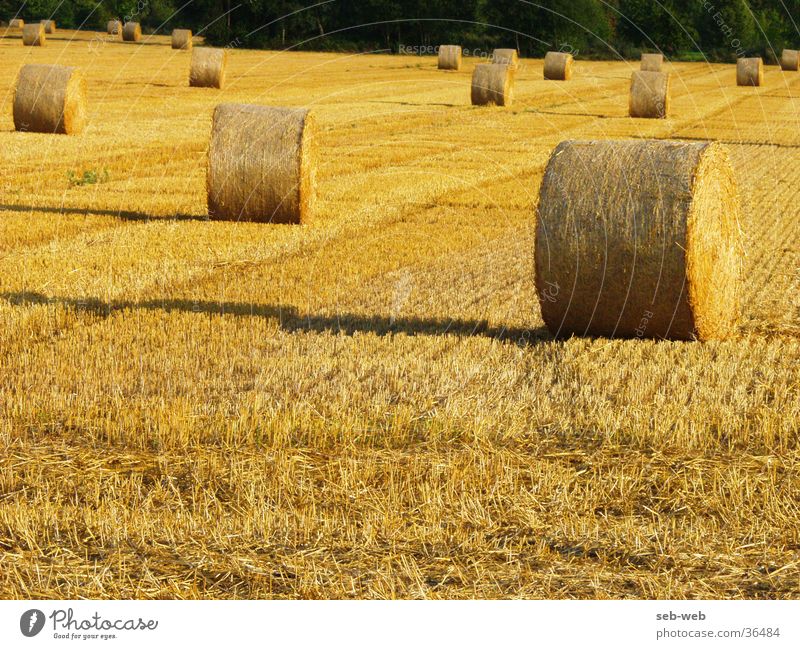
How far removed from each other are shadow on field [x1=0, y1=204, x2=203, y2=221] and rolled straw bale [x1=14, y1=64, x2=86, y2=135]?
27.5ft

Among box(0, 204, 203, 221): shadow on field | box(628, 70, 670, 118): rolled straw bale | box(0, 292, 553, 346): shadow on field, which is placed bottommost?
box(0, 204, 203, 221): shadow on field

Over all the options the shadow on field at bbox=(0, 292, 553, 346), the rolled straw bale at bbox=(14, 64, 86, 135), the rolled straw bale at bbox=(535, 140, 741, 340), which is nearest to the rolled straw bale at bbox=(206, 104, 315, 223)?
the shadow on field at bbox=(0, 292, 553, 346)

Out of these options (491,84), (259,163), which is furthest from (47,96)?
(491,84)

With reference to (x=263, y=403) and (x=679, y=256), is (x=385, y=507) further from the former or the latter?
(x=679, y=256)

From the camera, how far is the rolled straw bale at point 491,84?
34.9m

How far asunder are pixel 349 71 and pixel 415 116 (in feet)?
64.0

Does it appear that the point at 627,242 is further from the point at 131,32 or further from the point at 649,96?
the point at 131,32

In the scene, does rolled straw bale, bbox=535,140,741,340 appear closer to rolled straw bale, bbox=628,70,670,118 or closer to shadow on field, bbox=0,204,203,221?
shadow on field, bbox=0,204,203,221

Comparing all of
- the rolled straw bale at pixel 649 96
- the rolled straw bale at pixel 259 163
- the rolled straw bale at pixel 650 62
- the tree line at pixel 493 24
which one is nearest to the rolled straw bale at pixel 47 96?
the rolled straw bale at pixel 259 163

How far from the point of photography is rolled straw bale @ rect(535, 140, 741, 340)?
9.51m

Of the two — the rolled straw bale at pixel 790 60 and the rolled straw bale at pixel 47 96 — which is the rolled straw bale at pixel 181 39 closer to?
the rolled straw bale at pixel 790 60

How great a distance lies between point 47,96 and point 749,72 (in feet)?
112

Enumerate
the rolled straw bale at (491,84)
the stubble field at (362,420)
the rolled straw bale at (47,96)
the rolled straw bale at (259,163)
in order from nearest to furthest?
1. the stubble field at (362,420)
2. the rolled straw bale at (259,163)
3. the rolled straw bale at (47,96)
4. the rolled straw bale at (491,84)

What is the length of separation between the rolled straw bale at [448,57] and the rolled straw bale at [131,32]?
1878cm
